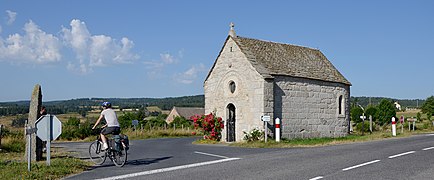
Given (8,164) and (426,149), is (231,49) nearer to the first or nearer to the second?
(426,149)

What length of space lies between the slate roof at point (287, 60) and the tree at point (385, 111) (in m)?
46.3

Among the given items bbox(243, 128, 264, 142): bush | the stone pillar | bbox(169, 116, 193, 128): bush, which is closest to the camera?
the stone pillar

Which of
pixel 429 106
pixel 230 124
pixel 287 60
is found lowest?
pixel 230 124

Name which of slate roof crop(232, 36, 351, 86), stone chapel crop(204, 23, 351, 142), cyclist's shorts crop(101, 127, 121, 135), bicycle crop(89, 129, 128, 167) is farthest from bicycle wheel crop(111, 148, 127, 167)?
slate roof crop(232, 36, 351, 86)

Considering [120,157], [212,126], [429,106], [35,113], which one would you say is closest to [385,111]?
[429,106]

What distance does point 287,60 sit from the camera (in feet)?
82.7

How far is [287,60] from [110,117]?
14.7 meters

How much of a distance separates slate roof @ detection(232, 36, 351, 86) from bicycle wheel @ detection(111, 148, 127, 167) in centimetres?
1120

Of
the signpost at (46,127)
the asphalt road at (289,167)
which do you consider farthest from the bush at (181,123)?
the signpost at (46,127)

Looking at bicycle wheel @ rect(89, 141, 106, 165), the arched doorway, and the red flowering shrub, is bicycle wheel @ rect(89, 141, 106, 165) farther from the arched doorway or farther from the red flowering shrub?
the arched doorway

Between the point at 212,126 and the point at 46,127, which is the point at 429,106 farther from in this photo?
the point at 46,127

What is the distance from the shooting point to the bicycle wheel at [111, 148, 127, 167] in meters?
12.2

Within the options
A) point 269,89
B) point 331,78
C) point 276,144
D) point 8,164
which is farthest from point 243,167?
point 331,78

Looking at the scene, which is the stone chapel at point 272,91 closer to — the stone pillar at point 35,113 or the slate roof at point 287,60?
the slate roof at point 287,60
